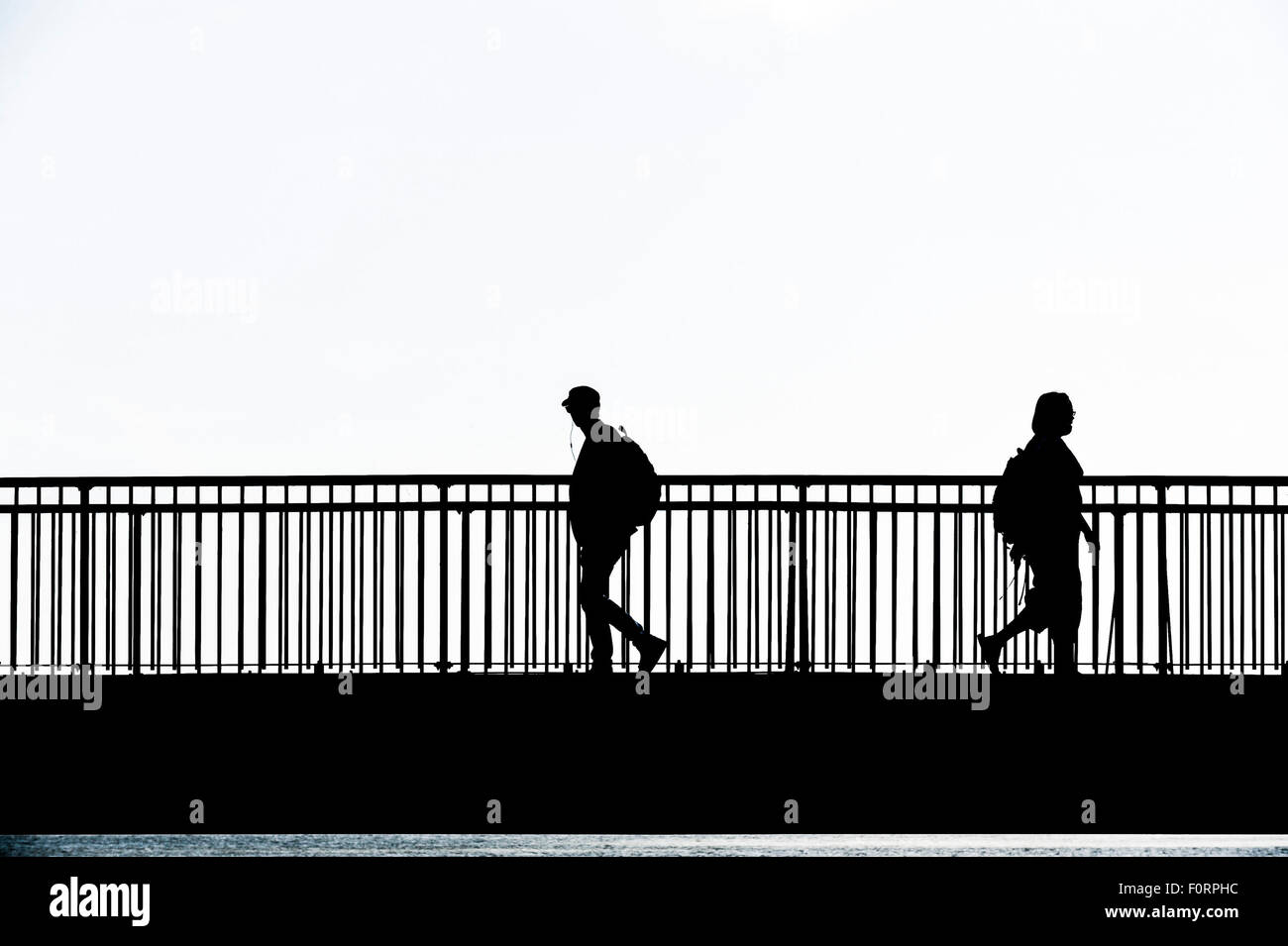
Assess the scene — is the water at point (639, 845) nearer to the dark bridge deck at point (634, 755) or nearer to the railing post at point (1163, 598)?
the dark bridge deck at point (634, 755)

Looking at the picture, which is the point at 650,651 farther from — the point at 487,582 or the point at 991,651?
the point at 991,651

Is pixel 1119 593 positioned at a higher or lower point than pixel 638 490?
lower

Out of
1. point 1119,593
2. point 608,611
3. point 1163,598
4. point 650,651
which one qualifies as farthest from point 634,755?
point 1163,598

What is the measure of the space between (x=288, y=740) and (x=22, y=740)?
1.68 m

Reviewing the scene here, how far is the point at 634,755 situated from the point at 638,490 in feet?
5.49

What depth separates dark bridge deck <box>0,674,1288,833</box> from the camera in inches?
555

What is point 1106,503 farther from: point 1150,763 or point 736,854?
point 736,854

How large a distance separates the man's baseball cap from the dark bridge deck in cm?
197

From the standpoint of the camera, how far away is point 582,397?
15.0 m

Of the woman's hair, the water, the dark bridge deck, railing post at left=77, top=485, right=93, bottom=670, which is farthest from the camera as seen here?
the woman's hair

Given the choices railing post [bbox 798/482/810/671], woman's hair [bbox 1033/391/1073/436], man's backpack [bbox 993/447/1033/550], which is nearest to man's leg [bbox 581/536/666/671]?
railing post [bbox 798/482/810/671]

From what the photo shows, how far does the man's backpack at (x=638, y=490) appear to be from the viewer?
1423 centimetres

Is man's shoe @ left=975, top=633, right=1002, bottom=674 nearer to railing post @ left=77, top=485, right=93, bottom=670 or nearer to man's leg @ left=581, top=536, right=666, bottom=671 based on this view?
man's leg @ left=581, top=536, right=666, bottom=671

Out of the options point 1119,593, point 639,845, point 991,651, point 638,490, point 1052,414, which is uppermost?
point 1052,414
